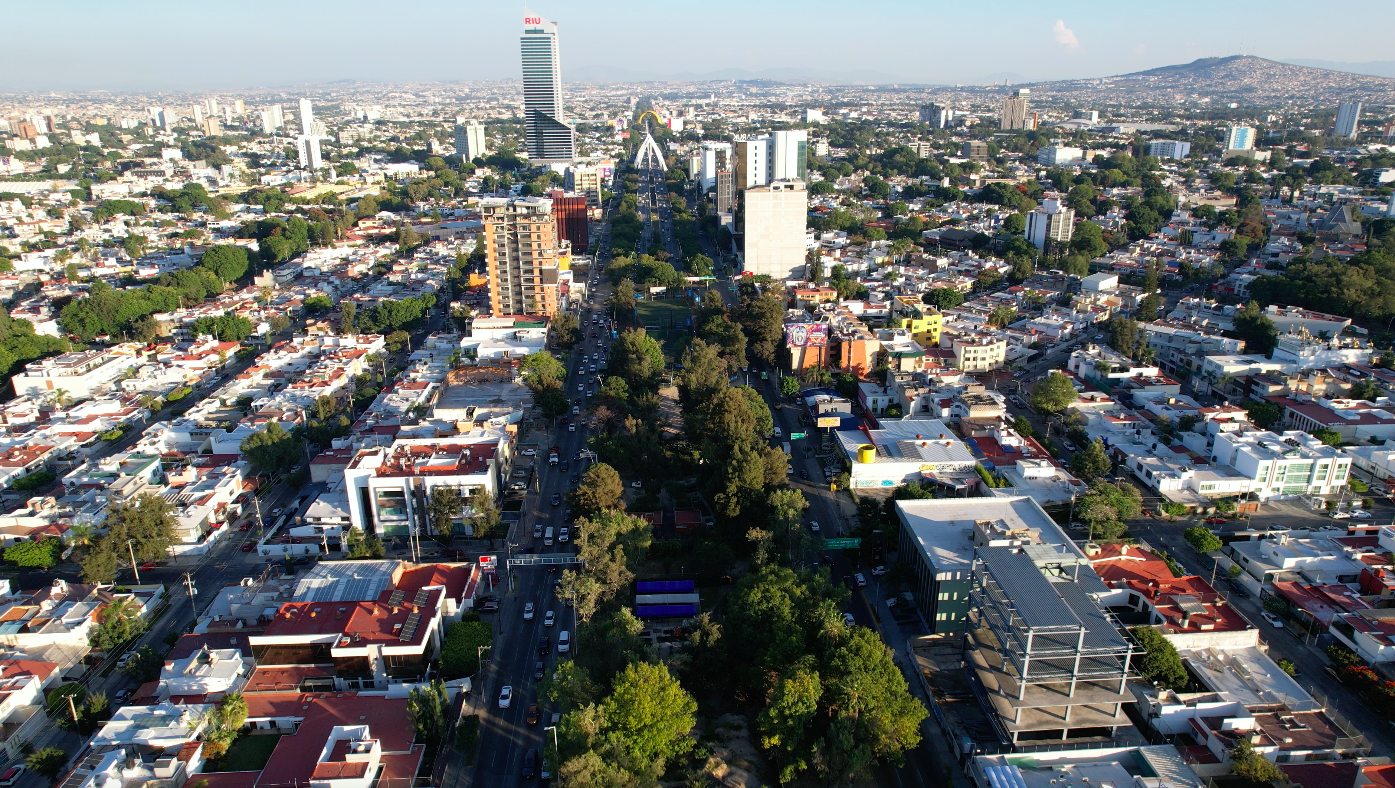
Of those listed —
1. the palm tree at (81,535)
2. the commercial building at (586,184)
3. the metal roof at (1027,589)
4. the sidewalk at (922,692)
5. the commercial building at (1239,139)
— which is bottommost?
the sidewalk at (922,692)

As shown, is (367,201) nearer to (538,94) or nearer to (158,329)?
(538,94)

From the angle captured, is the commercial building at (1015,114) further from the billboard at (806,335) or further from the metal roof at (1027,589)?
the metal roof at (1027,589)

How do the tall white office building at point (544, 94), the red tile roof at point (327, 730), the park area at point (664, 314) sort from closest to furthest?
the red tile roof at point (327, 730), the park area at point (664, 314), the tall white office building at point (544, 94)

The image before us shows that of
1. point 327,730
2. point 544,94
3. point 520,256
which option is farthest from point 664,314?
point 544,94

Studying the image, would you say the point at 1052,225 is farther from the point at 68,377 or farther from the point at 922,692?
the point at 68,377

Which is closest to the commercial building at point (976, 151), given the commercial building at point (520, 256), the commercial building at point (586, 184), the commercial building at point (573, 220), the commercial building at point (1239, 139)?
the commercial building at point (1239, 139)

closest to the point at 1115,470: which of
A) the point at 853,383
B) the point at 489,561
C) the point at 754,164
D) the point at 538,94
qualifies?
the point at 853,383
